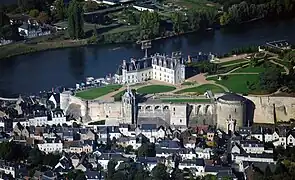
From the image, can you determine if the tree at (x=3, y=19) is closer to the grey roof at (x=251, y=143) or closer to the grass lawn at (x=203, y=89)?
A: the grass lawn at (x=203, y=89)

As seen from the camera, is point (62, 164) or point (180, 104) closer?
point (62, 164)

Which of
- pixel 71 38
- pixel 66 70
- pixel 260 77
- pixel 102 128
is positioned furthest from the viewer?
pixel 71 38

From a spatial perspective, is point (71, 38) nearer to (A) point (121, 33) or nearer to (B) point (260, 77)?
(A) point (121, 33)

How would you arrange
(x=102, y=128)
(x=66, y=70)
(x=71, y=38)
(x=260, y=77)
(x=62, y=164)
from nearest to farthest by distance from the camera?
(x=62, y=164) → (x=102, y=128) → (x=260, y=77) → (x=66, y=70) → (x=71, y=38)

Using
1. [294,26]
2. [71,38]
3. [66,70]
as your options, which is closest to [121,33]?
[71,38]

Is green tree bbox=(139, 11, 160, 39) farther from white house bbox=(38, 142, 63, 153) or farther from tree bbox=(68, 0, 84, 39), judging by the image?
white house bbox=(38, 142, 63, 153)
